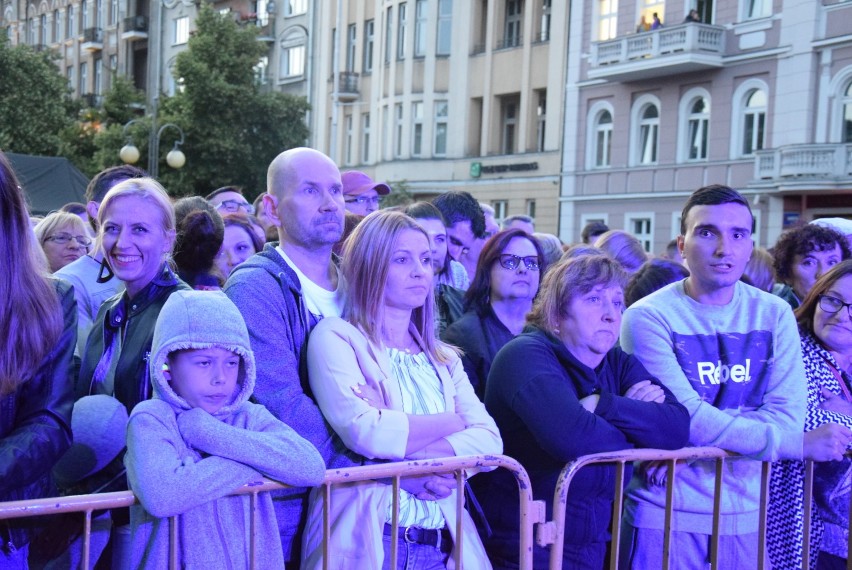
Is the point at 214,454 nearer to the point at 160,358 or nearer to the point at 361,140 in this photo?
the point at 160,358

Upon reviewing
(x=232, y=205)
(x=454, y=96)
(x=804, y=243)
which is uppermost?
(x=454, y=96)

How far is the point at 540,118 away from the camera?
29406 mm

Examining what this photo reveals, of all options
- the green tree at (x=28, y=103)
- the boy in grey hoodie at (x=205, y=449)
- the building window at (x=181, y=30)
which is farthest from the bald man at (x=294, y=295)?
the building window at (x=181, y=30)

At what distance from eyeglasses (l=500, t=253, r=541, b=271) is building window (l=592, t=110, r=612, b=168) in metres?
22.9

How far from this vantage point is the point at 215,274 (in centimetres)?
492

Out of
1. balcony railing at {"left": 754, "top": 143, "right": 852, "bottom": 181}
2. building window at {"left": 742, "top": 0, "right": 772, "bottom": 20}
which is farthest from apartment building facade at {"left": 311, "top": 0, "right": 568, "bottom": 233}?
balcony railing at {"left": 754, "top": 143, "right": 852, "bottom": 181}

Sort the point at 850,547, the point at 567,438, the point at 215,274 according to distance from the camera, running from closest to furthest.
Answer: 1. the point at 567,438
2. the point at 850,547
3. the point at 215,274

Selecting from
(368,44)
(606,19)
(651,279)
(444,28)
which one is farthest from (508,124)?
(651,279)

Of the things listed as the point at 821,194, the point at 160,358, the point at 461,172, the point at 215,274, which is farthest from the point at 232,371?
the point at 461,172

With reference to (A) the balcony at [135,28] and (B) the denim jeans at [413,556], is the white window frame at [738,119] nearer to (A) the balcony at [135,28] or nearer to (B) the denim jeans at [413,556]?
(B) the denim jeans at [413,556]

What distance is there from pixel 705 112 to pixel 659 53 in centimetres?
188

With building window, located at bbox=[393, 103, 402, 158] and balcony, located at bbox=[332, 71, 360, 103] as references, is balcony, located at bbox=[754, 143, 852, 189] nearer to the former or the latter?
building window, located at bbox=[393, 103, 402, 158]

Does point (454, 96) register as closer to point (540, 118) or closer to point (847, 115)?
point (540, 118)

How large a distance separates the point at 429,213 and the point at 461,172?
2578cm
